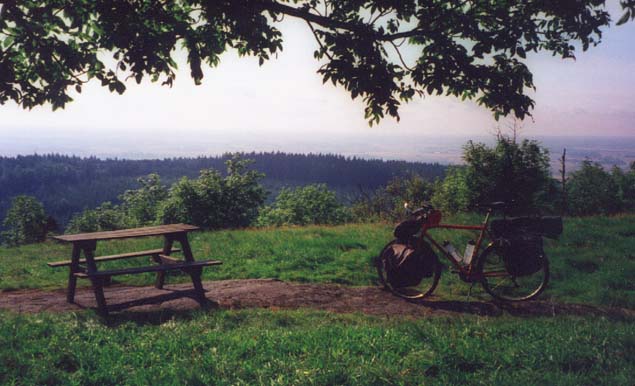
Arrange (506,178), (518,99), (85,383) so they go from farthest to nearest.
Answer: (506,178) < (518,99) < (85,383)

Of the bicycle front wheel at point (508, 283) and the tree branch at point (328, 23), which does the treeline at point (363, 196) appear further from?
the tree branch at point (328, 23)

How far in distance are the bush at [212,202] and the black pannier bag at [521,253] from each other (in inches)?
1682

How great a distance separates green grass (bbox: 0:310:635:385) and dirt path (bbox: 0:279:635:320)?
813 mm

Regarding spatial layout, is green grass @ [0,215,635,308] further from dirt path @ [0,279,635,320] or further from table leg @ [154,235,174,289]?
table leg @ [154,235,174,289]

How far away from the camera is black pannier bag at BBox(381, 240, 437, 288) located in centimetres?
808

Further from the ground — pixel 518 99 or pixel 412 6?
pixel 412 6

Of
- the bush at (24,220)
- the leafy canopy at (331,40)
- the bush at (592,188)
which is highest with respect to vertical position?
the leafy canopy at (331,40)

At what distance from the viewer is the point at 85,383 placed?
15.1 ft

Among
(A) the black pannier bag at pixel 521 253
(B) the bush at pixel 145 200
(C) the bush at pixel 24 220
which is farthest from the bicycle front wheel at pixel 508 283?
(C) the bush at pixel 24 220

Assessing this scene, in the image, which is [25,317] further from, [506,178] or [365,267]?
[506,178]

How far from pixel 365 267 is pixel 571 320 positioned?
4951 mm

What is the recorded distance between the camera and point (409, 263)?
26.5ft

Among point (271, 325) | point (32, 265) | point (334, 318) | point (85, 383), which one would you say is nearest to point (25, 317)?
point (85, 383)

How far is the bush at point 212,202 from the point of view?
50.5m
